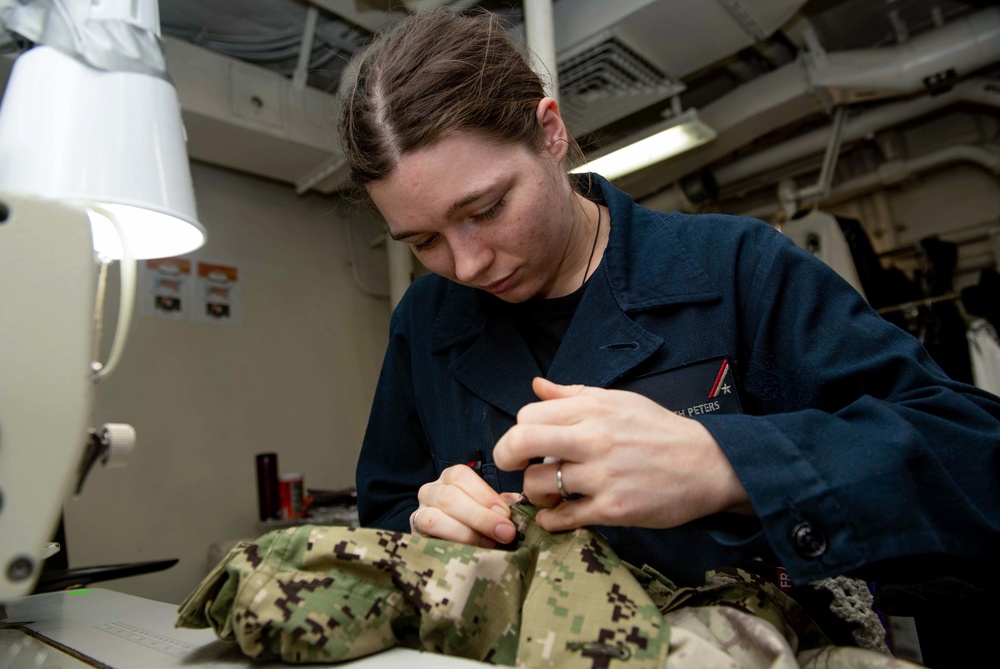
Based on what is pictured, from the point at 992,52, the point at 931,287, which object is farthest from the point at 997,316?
the point at 992,52

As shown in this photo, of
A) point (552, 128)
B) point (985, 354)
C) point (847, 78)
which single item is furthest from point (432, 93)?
point (985, 354)

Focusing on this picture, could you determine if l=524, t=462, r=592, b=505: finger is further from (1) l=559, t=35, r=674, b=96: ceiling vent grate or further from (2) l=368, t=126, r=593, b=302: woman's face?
(1) l=559, t=35, r=674, b=96: ceiling vent grate

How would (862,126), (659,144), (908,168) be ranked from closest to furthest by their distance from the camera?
(659,144)
(862,126)
(908,168)

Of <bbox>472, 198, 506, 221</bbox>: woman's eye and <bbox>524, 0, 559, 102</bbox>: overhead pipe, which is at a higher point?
<bbox>524, 0, 559, 102</bbox>: overhead pipe

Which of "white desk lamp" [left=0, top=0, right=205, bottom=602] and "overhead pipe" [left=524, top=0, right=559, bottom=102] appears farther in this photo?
"overhead pipe" [left=524, top=0, right=559, bottom=102]

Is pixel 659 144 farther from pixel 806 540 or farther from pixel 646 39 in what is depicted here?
pixel 806 540

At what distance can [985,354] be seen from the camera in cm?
329

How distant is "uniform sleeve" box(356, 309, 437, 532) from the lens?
4.21ft

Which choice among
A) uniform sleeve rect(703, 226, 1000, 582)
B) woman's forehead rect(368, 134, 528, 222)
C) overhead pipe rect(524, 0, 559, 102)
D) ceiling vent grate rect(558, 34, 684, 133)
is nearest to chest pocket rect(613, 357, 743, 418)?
uniform sleeve rect(703, 226, 1000, 582)

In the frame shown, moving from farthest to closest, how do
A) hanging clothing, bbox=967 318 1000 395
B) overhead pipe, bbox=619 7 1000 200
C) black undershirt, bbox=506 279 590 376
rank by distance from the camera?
hanging clothing, bbox=967 318 1000 395, overhead pipe, bbox=619 7 1000 200, black undershirt, bbox=506 279 590 376

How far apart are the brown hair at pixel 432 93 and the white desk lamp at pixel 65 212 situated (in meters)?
0.32

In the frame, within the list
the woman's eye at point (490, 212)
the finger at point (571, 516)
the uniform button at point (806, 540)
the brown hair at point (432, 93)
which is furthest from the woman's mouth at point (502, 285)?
the uniform button at point (806, 540)

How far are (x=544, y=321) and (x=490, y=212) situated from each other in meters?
0.28

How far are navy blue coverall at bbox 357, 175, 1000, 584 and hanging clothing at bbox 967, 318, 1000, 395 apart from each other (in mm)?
2928
